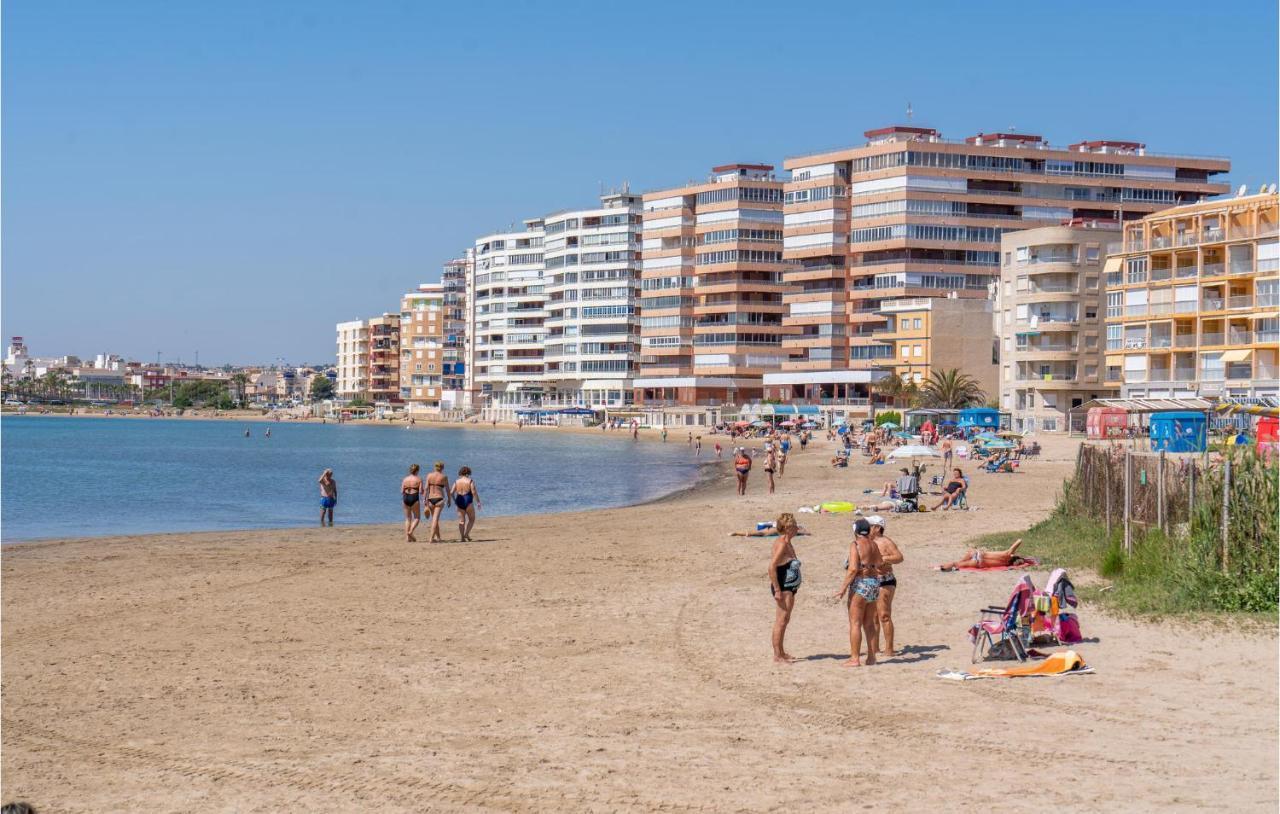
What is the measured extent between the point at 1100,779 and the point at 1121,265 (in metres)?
74.5

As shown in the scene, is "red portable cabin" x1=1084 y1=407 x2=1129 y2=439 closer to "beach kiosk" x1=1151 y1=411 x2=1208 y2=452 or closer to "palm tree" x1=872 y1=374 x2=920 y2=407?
"beach kiosk" x1=1151 y1=411 x2=1208 y2=452

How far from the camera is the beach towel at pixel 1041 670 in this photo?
46.9ft

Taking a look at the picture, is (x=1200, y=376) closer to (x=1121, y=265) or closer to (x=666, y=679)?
(x=1121, y=265)

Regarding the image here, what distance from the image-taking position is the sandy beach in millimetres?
10750

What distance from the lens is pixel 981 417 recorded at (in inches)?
3287

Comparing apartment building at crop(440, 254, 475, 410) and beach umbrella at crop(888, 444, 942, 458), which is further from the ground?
apartment building at crop(440, 254, 475, 410)

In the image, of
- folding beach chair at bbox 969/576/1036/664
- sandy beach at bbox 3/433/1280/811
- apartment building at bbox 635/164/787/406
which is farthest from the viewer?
apartment building at bbox 635/164/787/406

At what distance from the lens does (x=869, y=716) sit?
1276cm

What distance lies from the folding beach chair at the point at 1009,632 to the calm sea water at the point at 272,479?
92.7ft

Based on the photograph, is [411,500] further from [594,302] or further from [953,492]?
[594,302]

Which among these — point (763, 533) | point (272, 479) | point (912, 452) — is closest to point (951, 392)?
point (912, 452)

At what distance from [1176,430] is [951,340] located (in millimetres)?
55207

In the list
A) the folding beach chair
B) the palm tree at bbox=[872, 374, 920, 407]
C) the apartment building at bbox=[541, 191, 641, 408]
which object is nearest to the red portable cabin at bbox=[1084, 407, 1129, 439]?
the palm tree at bbox=[872, 374, 920, 407]

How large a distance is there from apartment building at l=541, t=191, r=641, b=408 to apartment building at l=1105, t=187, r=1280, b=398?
77.1 meters
